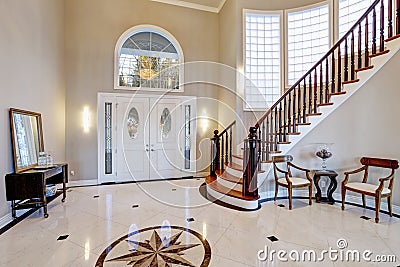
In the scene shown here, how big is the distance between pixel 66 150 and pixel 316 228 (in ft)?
18.4

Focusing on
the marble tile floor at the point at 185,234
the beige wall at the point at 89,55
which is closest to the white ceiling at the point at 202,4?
the beige wall at the point at 89,55

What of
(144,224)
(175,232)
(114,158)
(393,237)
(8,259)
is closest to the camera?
(8,259)

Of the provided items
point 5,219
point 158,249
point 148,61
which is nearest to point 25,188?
point 5,219

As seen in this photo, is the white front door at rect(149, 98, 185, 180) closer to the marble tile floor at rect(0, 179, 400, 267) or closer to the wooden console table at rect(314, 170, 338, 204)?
the marble tile floor at rect(0, 179, 400, 267)

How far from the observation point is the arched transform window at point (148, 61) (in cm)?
599

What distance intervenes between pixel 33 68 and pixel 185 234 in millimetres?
4053

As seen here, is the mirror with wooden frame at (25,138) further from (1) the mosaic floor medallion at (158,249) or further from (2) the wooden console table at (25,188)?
(1) the mosaic floor medallion at (158,249)

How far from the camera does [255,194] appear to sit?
4039mm

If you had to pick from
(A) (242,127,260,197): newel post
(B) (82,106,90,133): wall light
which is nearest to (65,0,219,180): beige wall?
(B) (82,106,90,133): wall light

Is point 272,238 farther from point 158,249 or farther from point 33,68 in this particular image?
point 33,68

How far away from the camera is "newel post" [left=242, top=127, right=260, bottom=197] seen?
4.01 metres

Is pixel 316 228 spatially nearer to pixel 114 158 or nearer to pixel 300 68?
pixel 300 68

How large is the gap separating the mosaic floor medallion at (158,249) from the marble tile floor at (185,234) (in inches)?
0.4

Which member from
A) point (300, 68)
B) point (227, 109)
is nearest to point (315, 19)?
point (300, 68)
